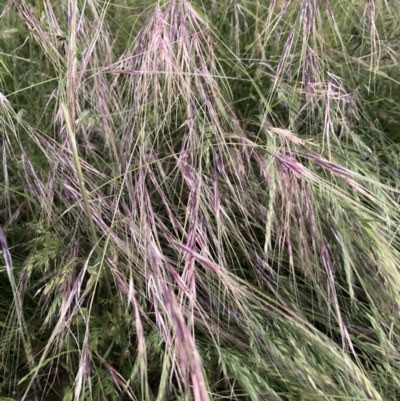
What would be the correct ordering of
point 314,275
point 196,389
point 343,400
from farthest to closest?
point 314,275 → point 343,400 → point 196,389

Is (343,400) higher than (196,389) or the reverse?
the reverse

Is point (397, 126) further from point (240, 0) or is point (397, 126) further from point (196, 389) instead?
point (196, 389)

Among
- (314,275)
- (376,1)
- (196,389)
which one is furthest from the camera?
(376,1)

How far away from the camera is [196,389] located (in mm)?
376

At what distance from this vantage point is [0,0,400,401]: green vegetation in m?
0.60

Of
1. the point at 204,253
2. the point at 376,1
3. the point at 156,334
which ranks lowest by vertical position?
the point at 156,334

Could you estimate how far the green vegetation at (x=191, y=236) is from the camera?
602 millimetres

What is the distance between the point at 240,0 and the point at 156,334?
0.63 meters

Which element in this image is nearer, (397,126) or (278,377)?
(278,377)

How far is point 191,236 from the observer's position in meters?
0.55

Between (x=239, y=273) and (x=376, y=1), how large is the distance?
0.51 m

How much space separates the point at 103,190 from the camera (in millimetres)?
796

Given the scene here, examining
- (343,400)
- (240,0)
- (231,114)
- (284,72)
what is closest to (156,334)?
(343,400)

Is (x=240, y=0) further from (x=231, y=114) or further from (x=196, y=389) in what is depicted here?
(x=196, y=389)
